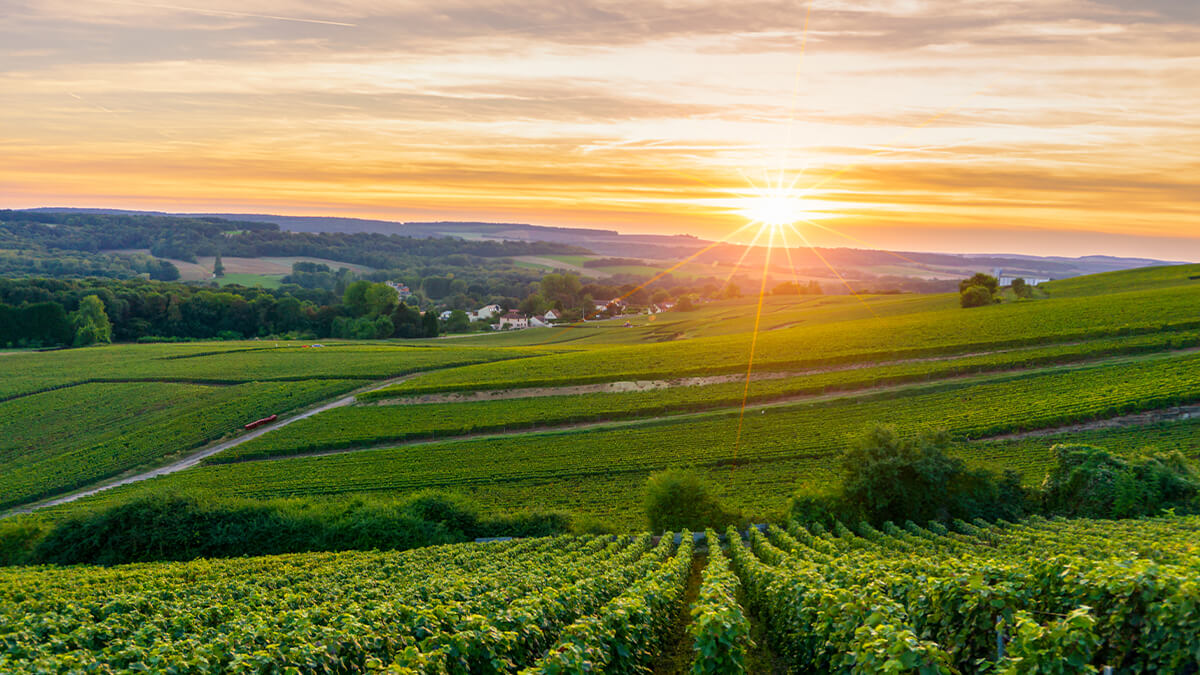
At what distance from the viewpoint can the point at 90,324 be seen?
10606cm

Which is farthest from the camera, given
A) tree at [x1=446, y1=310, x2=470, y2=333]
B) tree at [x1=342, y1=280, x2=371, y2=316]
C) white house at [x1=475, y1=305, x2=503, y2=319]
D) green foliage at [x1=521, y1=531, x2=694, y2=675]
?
white house at [x1=475, y1=305, x2=503, y2=319]

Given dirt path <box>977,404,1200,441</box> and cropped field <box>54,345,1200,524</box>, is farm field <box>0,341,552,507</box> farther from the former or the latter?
dirt path <box>977,404,1200,441</box>

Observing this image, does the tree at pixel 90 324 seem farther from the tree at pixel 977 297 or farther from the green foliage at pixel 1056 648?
the tree at pixel 977 297

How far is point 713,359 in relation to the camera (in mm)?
70688

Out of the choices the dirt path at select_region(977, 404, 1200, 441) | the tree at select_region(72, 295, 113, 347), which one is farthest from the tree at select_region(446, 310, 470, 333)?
the dirt path at select_region(977, 404, 1200, 441)

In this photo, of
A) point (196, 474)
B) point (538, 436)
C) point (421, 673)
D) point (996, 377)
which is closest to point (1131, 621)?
point (421, 673)

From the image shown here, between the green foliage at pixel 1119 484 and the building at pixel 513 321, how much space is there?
129 m

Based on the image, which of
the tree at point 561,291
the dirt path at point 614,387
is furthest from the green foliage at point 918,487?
the tree at point 561,291

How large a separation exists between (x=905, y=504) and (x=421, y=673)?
2999cm

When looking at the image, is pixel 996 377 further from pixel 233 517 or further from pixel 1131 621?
pixel 233 517

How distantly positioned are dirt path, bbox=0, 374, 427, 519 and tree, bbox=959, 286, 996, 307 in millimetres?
78329

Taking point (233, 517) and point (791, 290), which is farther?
point (791, 290)

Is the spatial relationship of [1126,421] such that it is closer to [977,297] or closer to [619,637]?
[619,637]

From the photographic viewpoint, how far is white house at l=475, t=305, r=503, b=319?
16735cm
